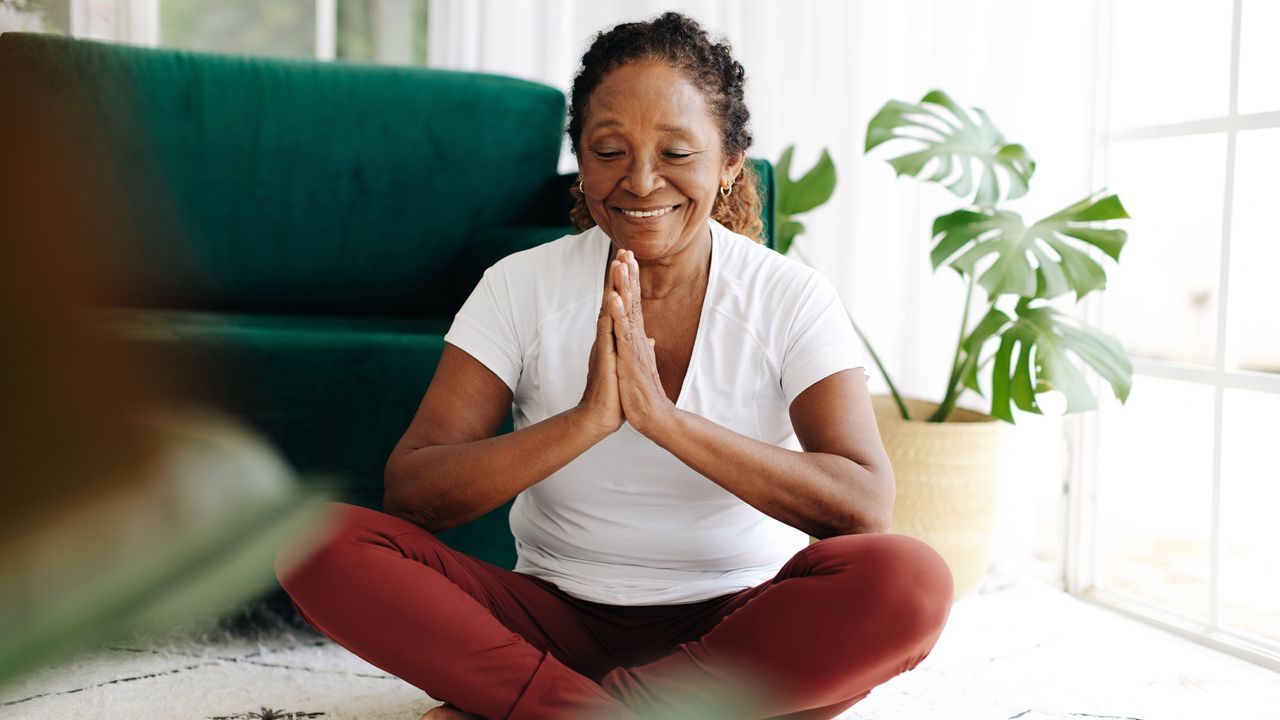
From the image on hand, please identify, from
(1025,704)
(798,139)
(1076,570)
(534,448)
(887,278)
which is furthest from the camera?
(798,139)

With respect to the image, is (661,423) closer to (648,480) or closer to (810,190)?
(648,480)

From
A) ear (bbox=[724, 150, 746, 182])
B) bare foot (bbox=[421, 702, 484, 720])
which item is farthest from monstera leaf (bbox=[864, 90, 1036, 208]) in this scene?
bare foot (bbox=[421, 702, 484, 720])

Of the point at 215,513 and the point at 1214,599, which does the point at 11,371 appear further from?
the point at 1214,599

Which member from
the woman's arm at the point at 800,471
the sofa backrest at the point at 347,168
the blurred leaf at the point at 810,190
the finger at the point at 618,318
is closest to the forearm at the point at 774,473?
the woman's arm at the point at 800,471

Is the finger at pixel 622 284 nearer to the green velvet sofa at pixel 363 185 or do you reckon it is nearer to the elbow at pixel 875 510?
the elbow at pixel 875 510

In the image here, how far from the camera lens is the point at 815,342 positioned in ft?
3.97

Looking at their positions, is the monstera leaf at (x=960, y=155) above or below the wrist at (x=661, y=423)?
above

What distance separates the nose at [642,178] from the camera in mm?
1178

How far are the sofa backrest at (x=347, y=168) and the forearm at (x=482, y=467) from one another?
3.13ft

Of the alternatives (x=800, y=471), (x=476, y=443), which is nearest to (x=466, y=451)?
(x=476, y=443)

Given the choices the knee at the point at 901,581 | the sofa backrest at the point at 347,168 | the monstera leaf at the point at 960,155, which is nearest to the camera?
the knee at the point at 901,581

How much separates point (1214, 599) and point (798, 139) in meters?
1.39

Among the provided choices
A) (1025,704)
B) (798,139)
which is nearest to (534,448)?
→ (1025,704)

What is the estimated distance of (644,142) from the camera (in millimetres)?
1188
